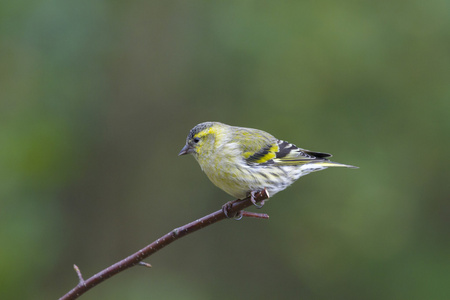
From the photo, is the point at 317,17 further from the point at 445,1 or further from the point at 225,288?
the point at 225,288

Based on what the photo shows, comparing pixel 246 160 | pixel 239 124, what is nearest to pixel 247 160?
pixel 246 160

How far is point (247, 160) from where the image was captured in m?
4.55

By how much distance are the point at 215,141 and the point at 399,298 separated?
4.33 meters

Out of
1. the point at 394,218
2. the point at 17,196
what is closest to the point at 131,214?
the point at 17,196

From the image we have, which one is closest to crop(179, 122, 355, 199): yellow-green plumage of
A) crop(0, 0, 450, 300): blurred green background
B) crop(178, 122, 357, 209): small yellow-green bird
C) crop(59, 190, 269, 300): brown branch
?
crop(178, 122, 357, 209): small yellow-green bird

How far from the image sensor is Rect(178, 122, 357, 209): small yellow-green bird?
14.2 feet

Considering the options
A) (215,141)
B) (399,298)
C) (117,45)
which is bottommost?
(399,298)

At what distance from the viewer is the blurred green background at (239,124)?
7070mm

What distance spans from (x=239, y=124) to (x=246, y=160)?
3.70m

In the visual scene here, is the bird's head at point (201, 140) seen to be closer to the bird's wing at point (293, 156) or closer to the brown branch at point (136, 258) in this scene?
the bird's wing at point (293, 156)

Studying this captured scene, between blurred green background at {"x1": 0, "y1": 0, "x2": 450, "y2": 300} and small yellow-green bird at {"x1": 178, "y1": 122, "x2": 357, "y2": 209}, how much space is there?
2761mm

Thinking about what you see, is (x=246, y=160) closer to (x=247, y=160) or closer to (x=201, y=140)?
(x=247, y=160)

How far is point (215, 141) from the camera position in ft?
15.6

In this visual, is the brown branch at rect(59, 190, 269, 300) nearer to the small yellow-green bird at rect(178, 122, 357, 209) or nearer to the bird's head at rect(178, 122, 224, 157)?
the small yellow-green bird at rect(178, 122, 357, 209)
